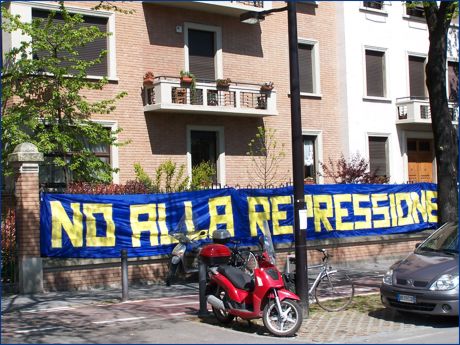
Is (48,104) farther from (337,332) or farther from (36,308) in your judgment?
(337,332)

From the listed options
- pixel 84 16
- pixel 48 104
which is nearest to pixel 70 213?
pixel 48 104

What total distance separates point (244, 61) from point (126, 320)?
14.2 metres

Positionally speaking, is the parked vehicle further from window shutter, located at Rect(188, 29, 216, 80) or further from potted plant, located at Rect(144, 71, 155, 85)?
window shutter, located at Rect(188, 29, 216, 80)

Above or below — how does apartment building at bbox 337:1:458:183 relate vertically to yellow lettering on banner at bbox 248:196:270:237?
above

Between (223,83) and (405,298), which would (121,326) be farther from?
(223,83)

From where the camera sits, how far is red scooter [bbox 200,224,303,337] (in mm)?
8812

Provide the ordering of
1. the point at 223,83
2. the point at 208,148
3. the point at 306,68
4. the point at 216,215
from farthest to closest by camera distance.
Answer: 1. the point at 306,68
2. the point at 208,148
3. the point at 223,83
4. the point at 216,215

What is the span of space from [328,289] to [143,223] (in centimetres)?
512

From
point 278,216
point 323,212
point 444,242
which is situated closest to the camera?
point 444,242

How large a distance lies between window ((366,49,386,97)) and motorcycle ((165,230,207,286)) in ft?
45.4

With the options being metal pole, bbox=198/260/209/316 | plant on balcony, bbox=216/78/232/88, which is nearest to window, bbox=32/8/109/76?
plant on balcony, bbox=216/78/232/88

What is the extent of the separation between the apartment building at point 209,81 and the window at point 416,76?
415 centimetres

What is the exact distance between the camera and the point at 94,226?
45.1ft

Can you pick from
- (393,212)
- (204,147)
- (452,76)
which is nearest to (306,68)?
(204,147)
